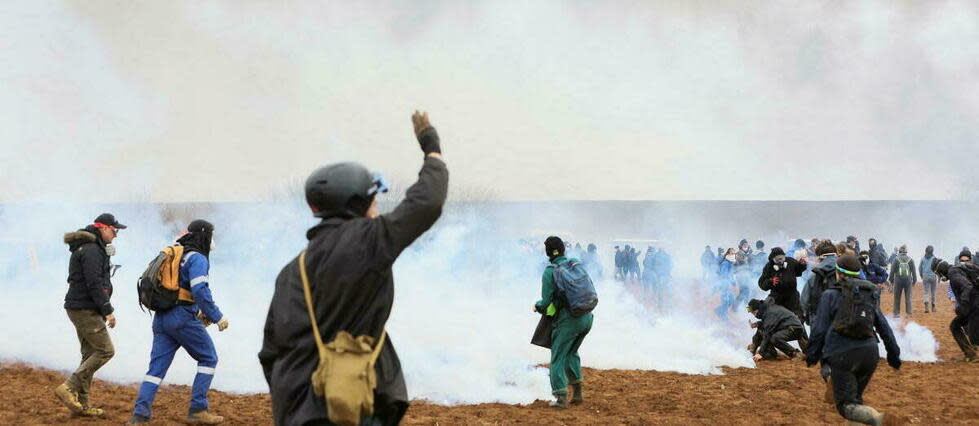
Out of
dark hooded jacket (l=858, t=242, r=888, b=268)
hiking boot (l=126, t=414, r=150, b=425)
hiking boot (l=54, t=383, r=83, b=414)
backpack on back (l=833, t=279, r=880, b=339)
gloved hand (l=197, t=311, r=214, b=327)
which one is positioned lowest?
hiking boot (l=126, t=414, r=150, b=425)

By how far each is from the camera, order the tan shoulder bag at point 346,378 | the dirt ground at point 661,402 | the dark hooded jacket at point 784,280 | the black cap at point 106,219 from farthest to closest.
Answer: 1. the dark hooded jacket at point 784,280
2. the dirt ground at point 661,402
3. the black cap at point 106,219
4. the tan shoulder bag at point 346,378

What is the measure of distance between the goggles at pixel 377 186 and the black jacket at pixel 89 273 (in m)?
5.51

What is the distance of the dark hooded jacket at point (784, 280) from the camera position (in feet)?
39.1

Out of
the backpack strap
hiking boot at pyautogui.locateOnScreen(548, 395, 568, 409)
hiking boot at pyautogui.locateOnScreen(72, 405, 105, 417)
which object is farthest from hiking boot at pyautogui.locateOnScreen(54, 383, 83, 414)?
→ the backpack strap

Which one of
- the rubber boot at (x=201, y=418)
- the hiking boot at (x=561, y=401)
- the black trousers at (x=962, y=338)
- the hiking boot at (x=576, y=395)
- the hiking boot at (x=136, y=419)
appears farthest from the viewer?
the black trousers at (x=962, y=338)

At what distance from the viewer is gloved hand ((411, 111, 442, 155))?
306 centimetres

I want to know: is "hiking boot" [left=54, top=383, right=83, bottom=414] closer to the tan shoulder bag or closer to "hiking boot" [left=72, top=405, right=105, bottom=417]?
"hiking boot" [left=72, top=405, right=105, bottom=417]

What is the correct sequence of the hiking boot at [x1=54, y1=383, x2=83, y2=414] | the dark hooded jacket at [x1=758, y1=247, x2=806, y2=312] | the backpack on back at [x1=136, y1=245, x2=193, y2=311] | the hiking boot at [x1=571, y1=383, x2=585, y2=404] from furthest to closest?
1. the dark hooded jacket at [x1=758, y1=247, x2=806, y2=312]
2. the hiking boot at [x1=571, y1=383, x2=585, y2=404]
3. the hiking boot at [x1=54, y1=383, x2=83, y2=414]
4. the backpack on back at [x1=136, y1=245, x2=193, y2=311]

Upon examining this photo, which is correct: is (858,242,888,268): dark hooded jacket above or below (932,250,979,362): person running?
above

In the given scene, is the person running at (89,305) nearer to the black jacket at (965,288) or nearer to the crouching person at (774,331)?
the crouching person at (774,331)

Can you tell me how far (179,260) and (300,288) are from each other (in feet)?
15.1

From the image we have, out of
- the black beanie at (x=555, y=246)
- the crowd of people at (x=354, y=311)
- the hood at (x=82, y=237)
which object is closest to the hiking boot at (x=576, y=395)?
the crowd of people at (x=354, y=311)

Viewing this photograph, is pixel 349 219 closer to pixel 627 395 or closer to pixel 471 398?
pixel 471 398

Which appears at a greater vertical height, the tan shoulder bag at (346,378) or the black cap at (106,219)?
the black cap at (106,219)
